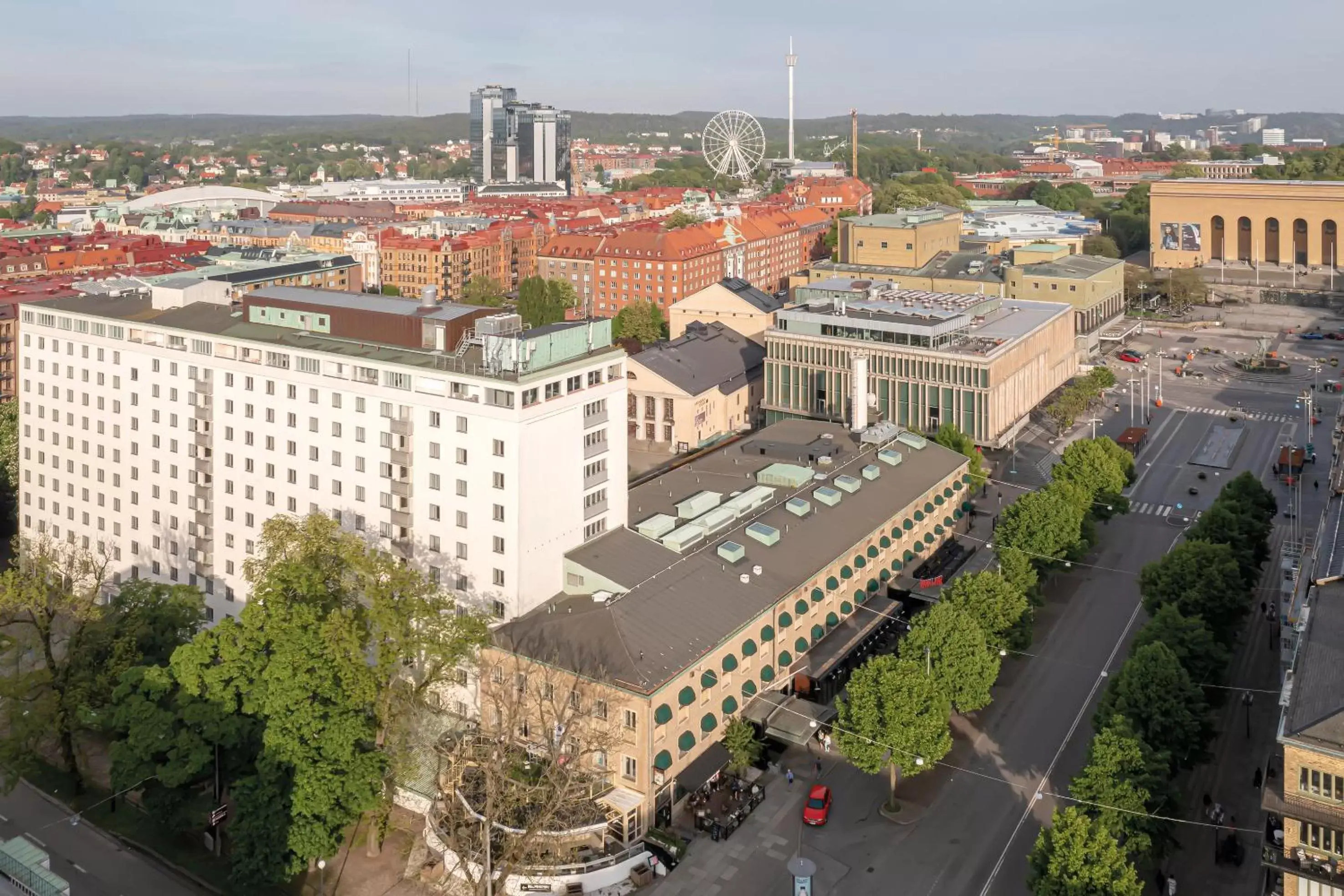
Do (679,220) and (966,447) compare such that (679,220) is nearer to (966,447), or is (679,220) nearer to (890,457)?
(966,447)

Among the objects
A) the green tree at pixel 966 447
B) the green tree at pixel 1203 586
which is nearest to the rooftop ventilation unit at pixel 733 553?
the green tree at pixel 1203 586

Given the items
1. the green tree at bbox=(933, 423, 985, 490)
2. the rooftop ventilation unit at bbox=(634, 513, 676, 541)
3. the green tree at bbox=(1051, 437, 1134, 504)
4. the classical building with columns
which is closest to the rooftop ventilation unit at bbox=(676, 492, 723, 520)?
the rooftop ventilation unit at bbox=(634, 513, 676, 541)

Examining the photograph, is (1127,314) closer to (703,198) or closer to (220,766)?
(703,198)

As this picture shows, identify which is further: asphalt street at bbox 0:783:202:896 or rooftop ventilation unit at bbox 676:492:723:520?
rooftop ventilation unit at bbox 676:492:723:520

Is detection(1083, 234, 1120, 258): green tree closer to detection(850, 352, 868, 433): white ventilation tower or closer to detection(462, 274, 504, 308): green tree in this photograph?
detection(462, 274, 504, 308): green tree

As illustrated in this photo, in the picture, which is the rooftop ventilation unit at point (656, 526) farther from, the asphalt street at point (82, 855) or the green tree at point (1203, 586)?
the asphalt street at point (82, 855)

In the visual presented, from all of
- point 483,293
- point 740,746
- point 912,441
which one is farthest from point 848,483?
point 483,293

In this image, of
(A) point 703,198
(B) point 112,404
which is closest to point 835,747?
(B) point 112,404
